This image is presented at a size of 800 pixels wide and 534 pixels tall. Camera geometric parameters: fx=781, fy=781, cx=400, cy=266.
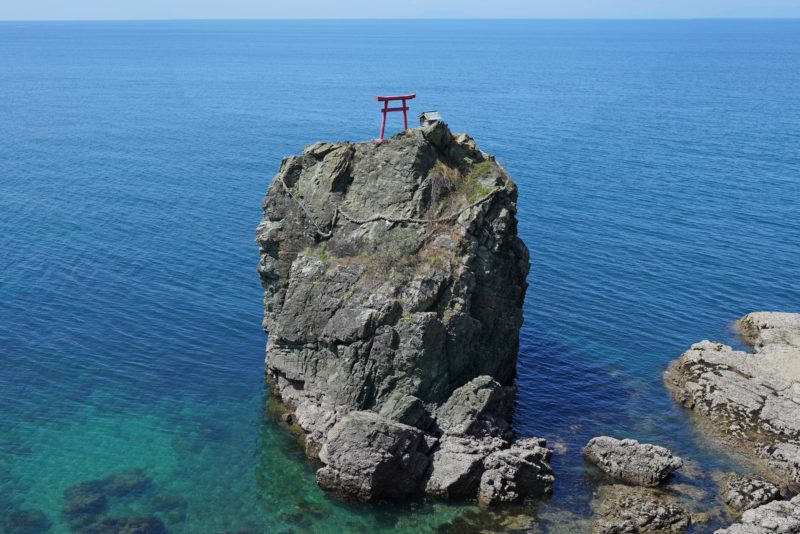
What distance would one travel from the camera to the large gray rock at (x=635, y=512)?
1615 inches

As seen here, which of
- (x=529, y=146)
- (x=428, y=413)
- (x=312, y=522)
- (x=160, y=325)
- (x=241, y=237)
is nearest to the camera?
(x=312, y=522)

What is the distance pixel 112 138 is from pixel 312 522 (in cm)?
10178

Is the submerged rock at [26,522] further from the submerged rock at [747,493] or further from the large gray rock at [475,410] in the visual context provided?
the submerged rock at [747,493]

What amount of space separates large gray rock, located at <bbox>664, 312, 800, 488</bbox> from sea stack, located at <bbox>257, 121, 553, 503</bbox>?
13426mm

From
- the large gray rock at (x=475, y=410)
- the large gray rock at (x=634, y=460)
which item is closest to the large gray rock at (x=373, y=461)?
the large gray rock at (x=475, y=410)

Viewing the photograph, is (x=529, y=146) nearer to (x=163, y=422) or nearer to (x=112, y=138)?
(x=112, y=138)

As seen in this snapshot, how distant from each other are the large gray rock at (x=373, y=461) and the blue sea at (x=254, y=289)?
1024 millimetres

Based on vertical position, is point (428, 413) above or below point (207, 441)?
above

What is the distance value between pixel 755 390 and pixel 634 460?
14.4m

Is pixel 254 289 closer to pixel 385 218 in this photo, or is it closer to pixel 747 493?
pixel 385 218

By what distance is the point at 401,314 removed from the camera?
4834 cm

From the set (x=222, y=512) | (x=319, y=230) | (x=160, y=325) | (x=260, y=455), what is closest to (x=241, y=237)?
(x=160, y=325)

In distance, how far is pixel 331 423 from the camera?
47906 mm

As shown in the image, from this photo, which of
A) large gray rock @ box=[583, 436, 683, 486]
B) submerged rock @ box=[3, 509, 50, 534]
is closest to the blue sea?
submerged rock @ box=[3, 509, 50, 534]
